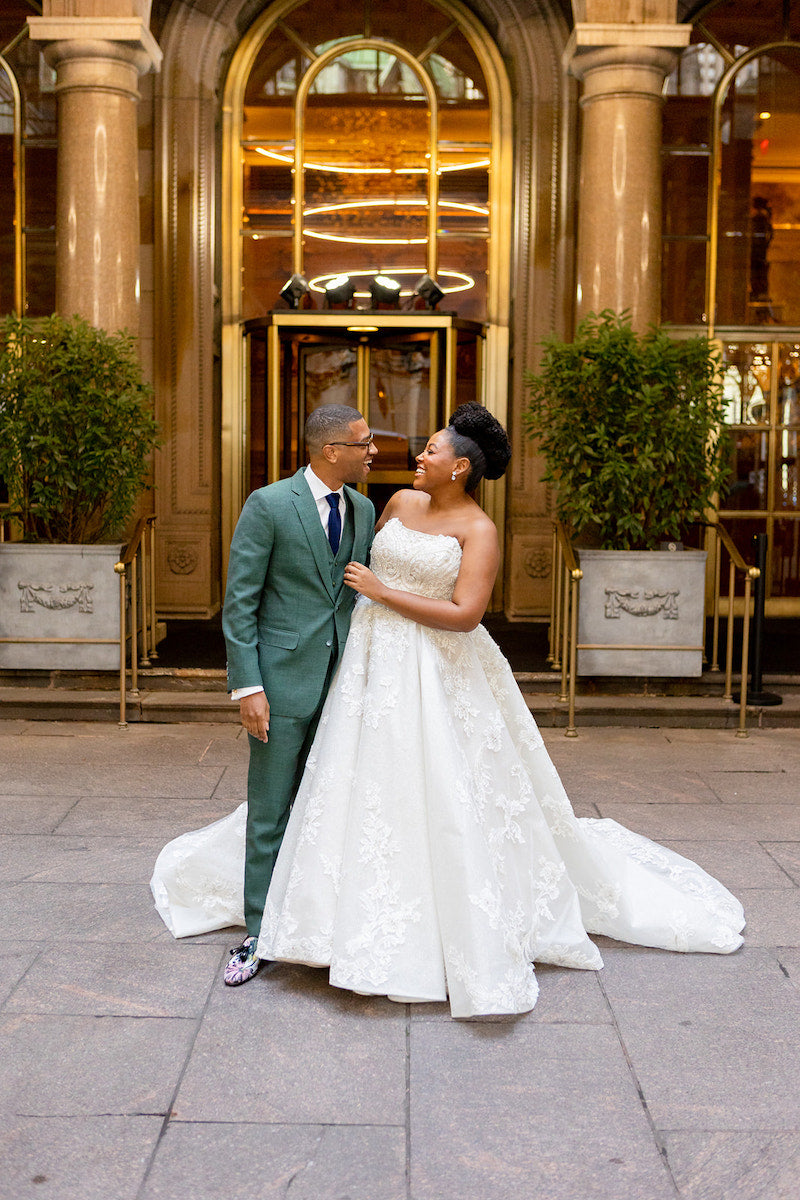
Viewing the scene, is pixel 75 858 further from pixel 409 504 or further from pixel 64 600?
pixel 64 600

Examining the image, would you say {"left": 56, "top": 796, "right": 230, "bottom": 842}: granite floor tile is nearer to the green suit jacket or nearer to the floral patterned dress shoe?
the floral patterned dress shoe

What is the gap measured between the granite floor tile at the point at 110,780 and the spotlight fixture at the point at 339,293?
5296 mm

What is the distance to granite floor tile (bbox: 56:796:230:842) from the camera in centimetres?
531

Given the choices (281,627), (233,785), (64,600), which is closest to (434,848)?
(281,627)

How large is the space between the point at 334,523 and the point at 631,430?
14.6 feet

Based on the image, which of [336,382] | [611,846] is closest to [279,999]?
[611,846]

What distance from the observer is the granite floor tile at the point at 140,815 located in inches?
209

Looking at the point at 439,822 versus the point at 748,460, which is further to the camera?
the point at 748,460

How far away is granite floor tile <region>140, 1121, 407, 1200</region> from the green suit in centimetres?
106

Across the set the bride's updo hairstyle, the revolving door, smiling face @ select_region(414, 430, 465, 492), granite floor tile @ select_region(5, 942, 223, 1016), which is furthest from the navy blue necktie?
the revolving door

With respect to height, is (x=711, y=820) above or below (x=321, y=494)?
below

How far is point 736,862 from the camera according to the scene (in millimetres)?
5000

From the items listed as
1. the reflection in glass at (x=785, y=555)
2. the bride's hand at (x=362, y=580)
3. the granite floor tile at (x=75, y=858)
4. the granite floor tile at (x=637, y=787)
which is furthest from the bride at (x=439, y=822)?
the reflection in glass at (x=785, y=555)

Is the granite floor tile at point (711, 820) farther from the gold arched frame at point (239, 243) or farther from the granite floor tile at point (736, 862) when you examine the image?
the gold arched frame at point (239, 243)
